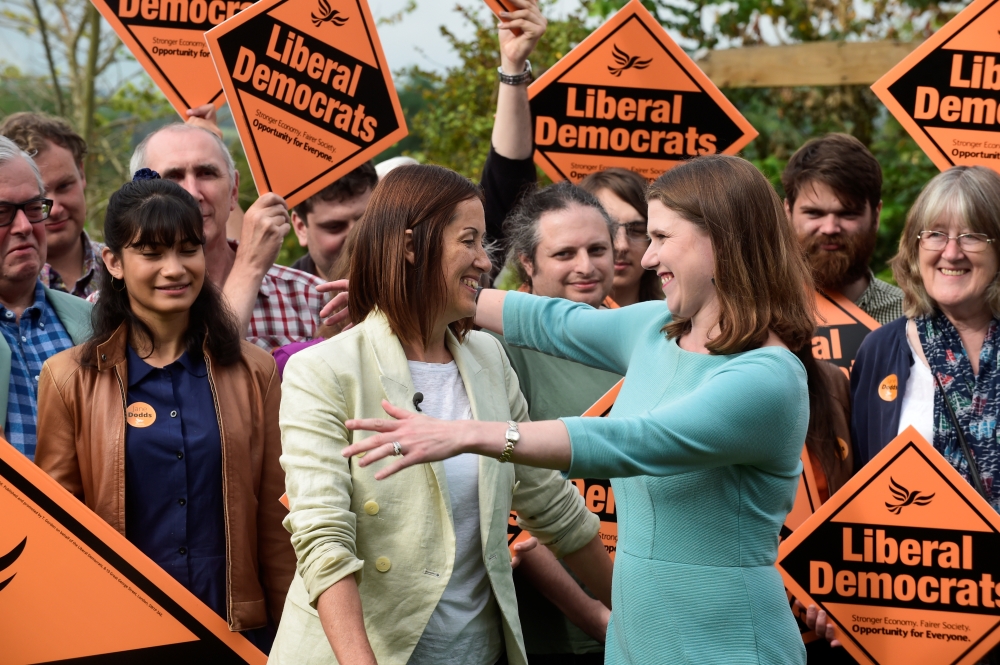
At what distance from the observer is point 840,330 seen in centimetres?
426

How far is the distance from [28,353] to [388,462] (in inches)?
61.4

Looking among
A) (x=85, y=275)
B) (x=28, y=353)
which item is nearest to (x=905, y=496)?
(x=28, y=353)

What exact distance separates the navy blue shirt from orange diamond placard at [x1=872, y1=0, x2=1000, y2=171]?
274 centimetres

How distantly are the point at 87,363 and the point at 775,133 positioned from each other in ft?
22.9

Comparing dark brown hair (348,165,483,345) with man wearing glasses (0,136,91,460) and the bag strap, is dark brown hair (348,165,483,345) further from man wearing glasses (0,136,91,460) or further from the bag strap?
the bag strap

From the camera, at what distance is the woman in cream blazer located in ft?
7.41

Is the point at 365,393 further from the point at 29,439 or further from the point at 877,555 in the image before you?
the point at 877,555

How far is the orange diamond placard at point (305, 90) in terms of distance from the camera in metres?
3.88

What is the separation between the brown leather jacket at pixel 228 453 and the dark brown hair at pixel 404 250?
765mm

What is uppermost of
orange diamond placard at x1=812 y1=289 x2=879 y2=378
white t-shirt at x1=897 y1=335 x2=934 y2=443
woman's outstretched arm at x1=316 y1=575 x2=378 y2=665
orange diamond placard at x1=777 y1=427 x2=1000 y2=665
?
orange diamond placard at x1=812 y1=289 x2=879 y2=378

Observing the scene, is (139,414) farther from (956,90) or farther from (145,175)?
(956,90)

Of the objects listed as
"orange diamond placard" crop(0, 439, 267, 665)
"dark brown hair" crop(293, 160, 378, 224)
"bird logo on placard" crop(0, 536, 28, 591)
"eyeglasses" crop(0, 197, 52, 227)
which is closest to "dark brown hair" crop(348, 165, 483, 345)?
"orange diamond placard" crop(0, 439, 267, 665)

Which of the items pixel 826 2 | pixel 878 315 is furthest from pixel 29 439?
pixel 826 2

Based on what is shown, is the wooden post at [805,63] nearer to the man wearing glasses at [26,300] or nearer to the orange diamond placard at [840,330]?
the orange diamond placard at [840,330]
